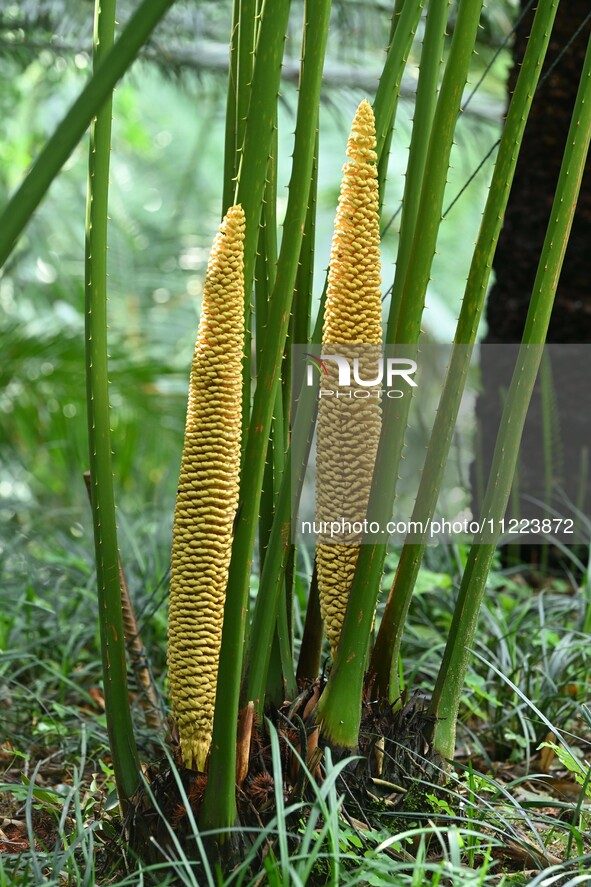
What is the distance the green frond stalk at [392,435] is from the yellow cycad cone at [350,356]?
0.03 metres

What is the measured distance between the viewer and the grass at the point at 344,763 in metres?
0.83

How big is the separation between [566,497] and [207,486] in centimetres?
139

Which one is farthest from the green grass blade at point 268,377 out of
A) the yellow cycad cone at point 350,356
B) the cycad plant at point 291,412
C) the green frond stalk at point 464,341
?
the green frond stalk at point 464,341

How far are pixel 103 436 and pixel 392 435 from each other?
27 centimetres

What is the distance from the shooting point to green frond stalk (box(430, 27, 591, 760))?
0.94m

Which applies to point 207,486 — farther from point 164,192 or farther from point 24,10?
point 164,192

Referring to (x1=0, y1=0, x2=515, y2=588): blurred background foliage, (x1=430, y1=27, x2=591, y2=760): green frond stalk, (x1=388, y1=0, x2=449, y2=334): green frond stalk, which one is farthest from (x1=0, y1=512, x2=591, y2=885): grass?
(x1=388, y1=0, x2=449, y2=334): green frond stalk

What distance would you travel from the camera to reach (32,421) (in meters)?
3.51

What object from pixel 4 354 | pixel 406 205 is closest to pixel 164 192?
pixel 4 354

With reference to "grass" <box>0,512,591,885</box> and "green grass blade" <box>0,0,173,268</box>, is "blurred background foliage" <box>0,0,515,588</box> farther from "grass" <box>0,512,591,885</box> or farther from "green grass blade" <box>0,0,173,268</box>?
"green grass blade" <box>0,0,173,268</box>

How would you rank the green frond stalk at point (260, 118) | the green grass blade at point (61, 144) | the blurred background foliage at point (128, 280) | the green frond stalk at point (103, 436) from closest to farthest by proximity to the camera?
1. the green grass blade at point (61, 144)
2. the green frond stalk at point (260, 118)
3. the green frond stalk at point (103, 436)
4. the blurred background foliage at point (128, 280)

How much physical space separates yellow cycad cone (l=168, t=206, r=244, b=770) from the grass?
0.38ft

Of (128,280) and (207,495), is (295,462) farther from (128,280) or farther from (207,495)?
(128,280)

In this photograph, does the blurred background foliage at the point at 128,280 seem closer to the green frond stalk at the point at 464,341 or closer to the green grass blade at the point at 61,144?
the green frond stalk at the point at 464,341
